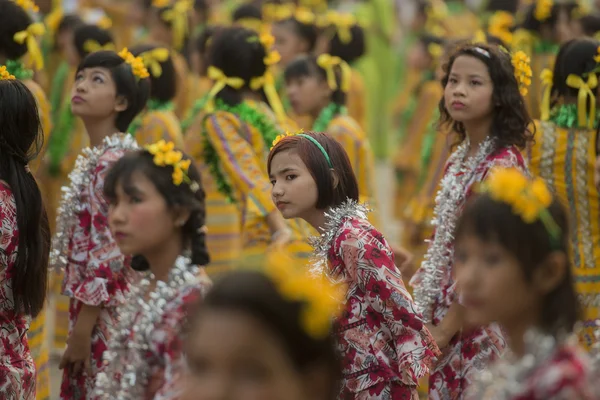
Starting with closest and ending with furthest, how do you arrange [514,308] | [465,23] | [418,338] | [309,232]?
[514,308] → [418,338] → [309,232] → [465,23]

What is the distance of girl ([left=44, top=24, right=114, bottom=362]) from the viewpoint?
7.50 metres

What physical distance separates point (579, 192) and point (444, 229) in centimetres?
95

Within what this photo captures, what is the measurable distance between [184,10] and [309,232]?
412cm

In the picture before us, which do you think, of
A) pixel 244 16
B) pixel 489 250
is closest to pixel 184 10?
pixel 244 16

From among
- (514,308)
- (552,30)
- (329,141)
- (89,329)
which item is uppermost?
(552,30)

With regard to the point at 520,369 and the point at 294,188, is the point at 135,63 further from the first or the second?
the point at 520,369

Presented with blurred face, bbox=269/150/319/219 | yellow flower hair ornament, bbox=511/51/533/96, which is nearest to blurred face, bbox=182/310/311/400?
blurred face, bbox=269/150/319/219

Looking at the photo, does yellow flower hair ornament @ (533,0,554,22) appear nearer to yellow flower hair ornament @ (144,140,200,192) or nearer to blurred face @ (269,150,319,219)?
blurred face @ (269,150,319,219)

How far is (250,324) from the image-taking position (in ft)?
8.78

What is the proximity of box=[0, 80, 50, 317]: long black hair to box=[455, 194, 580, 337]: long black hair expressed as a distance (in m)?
2.02

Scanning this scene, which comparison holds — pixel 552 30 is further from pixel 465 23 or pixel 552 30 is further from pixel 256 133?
pixel 465 23

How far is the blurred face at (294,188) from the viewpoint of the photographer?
436 cm

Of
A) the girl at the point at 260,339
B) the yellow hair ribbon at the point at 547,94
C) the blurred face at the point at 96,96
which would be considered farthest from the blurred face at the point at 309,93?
the girl at the point at 260,339

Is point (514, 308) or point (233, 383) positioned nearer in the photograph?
point (233, 383)
